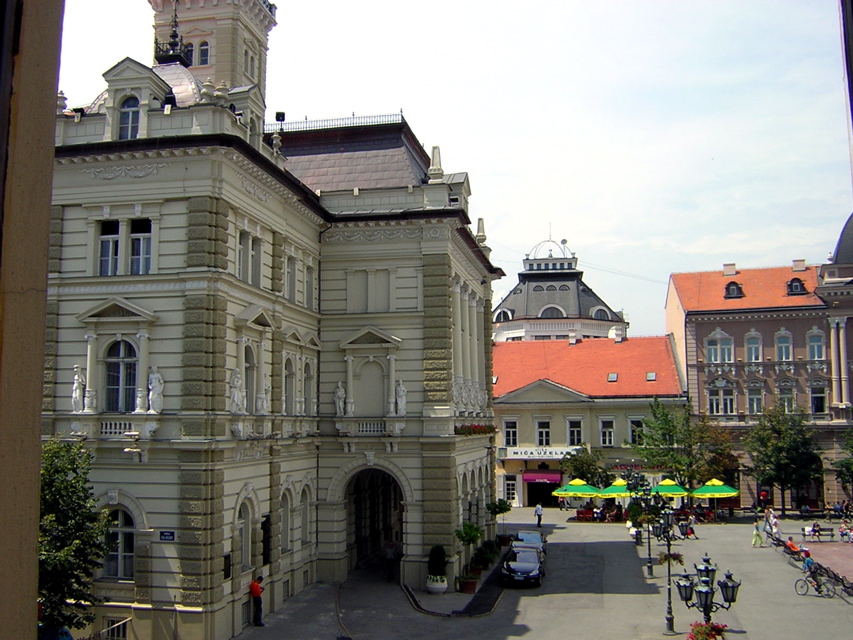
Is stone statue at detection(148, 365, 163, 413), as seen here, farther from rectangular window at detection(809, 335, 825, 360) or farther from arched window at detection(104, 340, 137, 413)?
rectangular window at detection(809, 335, 825, 360)

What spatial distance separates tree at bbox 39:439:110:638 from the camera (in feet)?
61.6

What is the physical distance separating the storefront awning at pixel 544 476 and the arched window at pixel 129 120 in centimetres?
4342

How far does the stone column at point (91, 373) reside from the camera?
2423cm

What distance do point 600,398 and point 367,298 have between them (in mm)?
32978

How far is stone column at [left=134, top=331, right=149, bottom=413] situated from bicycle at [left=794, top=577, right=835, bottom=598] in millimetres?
24199

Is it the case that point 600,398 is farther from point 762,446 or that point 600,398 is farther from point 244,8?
point 244,8

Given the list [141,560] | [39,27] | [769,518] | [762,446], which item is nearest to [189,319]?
[141,560]

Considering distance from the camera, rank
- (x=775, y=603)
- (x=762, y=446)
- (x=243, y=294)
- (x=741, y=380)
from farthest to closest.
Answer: (x=741, y=380)
(x=762, y=446)
(x=775, y=603)
(x=243, y=294)

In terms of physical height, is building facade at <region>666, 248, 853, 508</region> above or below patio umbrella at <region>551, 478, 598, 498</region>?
above

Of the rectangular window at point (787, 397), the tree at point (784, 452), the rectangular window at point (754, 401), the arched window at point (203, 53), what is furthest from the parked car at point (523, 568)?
the rectangular window at point (787, 397)

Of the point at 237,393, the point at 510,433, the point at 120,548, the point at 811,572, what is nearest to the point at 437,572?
the point at 237,393

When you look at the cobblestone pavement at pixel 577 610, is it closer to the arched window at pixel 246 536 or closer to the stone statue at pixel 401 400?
the arched window at pixel 246 536

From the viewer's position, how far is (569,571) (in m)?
37.0

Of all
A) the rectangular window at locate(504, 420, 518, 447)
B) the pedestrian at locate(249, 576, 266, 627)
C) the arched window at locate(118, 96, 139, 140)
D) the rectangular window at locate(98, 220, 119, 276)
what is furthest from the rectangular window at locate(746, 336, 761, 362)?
the arched window at locate(118, 96, 139, 140)
